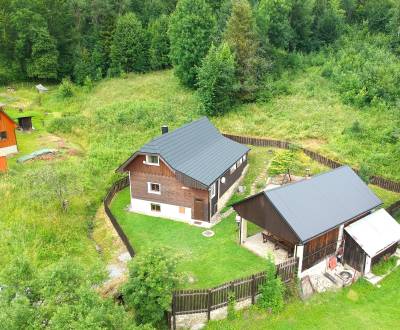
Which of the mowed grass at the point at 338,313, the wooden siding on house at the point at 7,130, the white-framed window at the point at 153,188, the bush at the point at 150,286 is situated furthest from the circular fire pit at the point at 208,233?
the wooden siding on house at the point at 7,130

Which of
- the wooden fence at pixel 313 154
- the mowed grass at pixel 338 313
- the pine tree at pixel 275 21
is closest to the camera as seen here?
the mowed grass at pixel 338 313

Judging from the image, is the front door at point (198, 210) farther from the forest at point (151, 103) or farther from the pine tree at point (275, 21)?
the pine tree at point (275, 21)

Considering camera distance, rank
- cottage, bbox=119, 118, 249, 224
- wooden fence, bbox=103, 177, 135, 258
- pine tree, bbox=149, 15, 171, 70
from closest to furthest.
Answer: wooden fence, bbox=103, 177, 135, 258 → cottage, bbox=119, 118, 249, 224 → pine tree, bbox=149, 15, 171, 70

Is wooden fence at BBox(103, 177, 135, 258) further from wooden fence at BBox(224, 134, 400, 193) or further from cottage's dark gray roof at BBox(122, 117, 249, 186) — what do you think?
wooden fence at BBox(224, 134, 400, 193)

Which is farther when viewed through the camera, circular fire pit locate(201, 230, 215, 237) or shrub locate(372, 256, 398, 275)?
circular fire pit locate(201, 230, 215, 237)

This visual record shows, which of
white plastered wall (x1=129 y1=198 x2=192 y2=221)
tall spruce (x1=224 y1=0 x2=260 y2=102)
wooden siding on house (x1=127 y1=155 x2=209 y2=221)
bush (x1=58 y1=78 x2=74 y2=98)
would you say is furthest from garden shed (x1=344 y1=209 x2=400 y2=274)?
bush (x1=58 y1=78 x2=74 y2=98)

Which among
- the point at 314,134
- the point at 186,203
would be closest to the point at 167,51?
the point at 314,134

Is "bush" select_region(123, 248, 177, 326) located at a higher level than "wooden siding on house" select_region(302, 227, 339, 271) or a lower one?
higher
